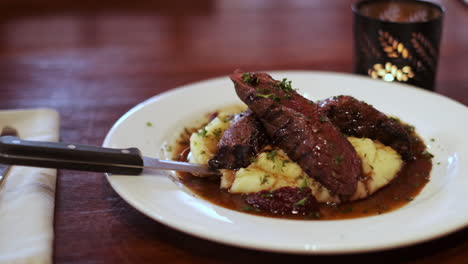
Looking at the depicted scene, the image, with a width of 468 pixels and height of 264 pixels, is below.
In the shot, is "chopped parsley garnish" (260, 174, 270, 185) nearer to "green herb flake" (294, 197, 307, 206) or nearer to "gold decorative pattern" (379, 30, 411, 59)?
"green herb flake" (294, 197, 307, 206)

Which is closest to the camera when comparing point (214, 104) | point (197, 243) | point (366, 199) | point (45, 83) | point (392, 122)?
point (197, 243)

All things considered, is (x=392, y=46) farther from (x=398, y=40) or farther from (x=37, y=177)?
(x=37, y=177)

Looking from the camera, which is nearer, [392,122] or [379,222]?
[379,222]

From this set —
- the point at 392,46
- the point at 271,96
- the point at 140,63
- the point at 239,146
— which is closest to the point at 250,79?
the point at 271,96

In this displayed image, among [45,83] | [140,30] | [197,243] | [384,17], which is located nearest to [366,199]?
[197,243]

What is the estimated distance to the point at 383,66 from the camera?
14.3 feet

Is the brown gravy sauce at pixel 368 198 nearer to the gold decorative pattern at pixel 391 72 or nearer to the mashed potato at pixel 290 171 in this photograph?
the mashed potato at pixel 290 171

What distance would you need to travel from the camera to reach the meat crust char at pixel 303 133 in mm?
2840

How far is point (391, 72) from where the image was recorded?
4359mm

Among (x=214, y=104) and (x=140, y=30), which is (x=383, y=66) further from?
(x=140, y=30)

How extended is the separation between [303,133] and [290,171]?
0.23 metres

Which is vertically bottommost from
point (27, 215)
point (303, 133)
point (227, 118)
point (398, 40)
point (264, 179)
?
point (27, 215)

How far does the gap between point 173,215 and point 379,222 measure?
95cm

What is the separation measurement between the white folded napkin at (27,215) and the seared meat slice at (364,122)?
5.56 ft
